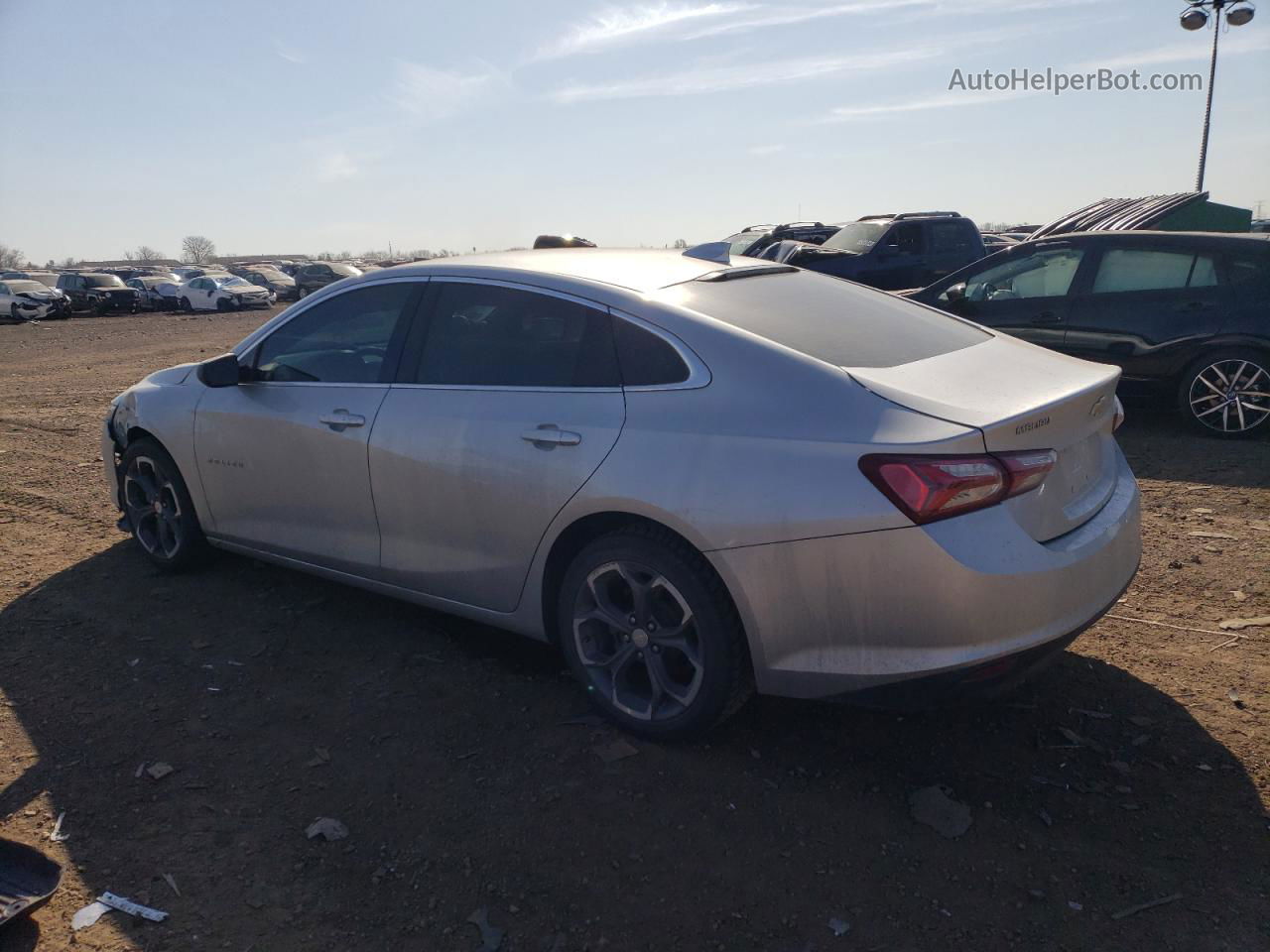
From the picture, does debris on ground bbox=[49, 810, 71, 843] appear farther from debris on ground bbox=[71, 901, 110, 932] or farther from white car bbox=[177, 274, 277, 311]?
white car bbox=[177, 274, 277, 311]

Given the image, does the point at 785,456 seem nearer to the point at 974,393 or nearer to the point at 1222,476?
the point at 974,393

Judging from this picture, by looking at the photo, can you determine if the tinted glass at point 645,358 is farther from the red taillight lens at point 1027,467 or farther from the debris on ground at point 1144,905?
the debris on ground at point 1144,905

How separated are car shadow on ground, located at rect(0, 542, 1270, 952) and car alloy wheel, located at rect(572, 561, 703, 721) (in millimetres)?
177

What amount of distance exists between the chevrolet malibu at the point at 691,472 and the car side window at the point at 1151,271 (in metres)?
4.76

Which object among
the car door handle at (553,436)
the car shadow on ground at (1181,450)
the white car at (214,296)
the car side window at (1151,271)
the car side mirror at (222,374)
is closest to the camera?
the car door handle at (553,436)

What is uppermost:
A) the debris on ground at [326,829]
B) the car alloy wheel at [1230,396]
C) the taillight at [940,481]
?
the taillight at [940,481]

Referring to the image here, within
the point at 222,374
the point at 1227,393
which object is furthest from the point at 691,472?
the point at 1227,393

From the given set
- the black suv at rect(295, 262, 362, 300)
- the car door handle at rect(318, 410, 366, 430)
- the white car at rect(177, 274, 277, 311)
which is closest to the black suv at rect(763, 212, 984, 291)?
the car door handle at rect(318, 410, 366, 430)

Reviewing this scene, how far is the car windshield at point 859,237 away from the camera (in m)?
16.3

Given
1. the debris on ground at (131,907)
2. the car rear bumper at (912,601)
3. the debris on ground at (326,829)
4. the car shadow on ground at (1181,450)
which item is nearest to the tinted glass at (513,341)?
the car rear bumper at (912,601)

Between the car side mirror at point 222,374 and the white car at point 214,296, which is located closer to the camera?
the car side mirror at point 222,374

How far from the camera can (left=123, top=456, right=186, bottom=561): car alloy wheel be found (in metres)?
5.03

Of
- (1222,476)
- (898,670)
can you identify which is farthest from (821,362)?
(1222,476)

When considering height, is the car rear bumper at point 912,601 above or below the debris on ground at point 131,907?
above
